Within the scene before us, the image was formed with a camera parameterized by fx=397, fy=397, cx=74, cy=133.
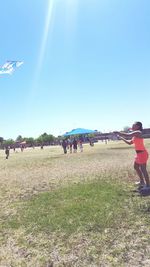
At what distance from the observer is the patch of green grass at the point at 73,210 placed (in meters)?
7.77

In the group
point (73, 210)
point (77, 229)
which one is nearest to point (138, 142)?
point (73, 210)

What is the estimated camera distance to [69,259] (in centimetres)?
607

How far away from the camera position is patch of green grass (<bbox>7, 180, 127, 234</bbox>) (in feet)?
25.5

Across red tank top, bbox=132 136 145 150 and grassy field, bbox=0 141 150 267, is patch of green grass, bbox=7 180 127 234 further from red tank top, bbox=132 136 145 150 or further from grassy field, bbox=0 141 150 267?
red tank top, bbox=132 136 145 150

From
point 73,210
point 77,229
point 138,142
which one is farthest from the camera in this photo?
point 138,142

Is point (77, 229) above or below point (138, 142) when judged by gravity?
below

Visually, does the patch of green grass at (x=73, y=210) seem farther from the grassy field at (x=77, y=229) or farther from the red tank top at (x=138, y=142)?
the red tank top at (x=138, y=142)

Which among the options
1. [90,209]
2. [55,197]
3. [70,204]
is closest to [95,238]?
[90,209]

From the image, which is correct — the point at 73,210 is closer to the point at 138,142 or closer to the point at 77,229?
the point at 77,229

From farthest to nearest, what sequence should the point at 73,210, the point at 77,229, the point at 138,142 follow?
the point at 138,142
the point at 73,210
the point at 77,229

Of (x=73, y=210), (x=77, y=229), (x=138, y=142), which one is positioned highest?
(x=138, y=142)

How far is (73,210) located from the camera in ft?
29.3

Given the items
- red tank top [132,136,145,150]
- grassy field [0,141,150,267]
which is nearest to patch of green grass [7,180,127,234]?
grassy field [0,141,150,267]

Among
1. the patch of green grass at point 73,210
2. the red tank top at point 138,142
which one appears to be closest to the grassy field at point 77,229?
the patch of green grass at point 73,210
